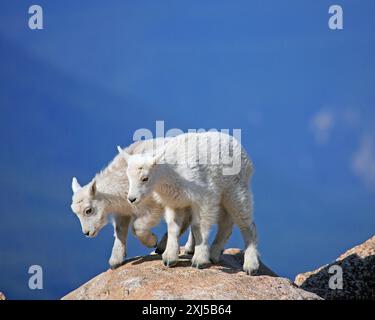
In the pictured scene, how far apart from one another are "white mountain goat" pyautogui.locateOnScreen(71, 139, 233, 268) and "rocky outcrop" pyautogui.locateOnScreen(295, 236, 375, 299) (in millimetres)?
4717

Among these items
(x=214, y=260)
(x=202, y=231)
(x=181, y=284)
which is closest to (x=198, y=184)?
(x=202, y=231)

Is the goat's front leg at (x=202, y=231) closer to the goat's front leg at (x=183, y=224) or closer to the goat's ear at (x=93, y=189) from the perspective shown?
the goat's front leg at (x=183, y=224)

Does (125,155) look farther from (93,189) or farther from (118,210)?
(118,210)

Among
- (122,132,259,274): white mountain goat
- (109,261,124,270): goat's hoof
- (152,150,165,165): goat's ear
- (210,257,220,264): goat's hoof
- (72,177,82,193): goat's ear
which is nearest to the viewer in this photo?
(152,150,165,165): goat's ear

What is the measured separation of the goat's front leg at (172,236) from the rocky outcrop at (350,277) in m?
5.47

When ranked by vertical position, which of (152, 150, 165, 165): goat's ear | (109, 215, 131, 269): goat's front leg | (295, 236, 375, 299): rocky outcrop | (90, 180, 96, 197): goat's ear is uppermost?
(152, 150, 165, 165): goat's ear

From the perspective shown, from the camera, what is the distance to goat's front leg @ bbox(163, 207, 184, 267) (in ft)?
33.2

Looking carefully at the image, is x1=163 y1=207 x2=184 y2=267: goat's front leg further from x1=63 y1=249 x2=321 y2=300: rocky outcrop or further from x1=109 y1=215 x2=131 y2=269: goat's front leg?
x1=109 y1=215 x2=131 y2=269: goat's front leg

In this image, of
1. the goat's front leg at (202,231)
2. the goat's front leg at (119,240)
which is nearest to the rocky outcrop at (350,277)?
the goat's front leg at (202,231)

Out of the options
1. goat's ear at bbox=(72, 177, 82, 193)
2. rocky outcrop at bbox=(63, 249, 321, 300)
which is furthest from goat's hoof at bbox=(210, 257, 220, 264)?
goat's ear at bbox=(72, 177, 82, 193)

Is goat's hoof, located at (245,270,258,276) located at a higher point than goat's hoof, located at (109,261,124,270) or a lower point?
lower

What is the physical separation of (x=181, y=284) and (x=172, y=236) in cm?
102
